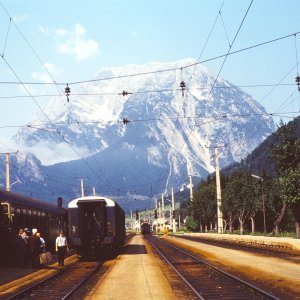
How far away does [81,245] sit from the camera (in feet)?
104

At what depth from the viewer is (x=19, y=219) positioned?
29516 millimetres

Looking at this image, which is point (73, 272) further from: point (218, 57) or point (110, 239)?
point (218, 57)

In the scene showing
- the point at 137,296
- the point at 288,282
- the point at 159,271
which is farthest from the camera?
the point at 159,271

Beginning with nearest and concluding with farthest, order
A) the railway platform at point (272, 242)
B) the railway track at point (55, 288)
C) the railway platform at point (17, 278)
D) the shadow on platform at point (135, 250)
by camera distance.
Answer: the railway track at point (55, 288) → the railway platform at point (17, 278) → the railway platform at point (272, 242) → the shadow on platform at point (135, 250)

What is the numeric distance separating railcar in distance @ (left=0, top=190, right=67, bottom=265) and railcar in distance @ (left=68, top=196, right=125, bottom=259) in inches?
101

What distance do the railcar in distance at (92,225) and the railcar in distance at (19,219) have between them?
2560mm

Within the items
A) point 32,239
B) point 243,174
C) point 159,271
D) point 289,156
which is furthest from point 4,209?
point 243,174

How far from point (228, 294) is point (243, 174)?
232ft

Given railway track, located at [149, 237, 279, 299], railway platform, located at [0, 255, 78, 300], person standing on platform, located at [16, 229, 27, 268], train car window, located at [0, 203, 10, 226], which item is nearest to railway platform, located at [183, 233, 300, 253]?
railway track, located at [149, 237, 279, 299]

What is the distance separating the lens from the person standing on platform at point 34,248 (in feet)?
87.0

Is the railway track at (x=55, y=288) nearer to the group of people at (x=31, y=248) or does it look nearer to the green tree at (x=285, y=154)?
the group of people at (x=31, y=248)

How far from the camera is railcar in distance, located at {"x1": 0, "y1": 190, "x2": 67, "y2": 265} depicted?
2691cm

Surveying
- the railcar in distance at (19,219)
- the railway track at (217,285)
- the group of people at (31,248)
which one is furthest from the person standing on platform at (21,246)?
the railway track at (217,285)

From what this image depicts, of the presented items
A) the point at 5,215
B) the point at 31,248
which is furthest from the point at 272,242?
the point at 5,215
